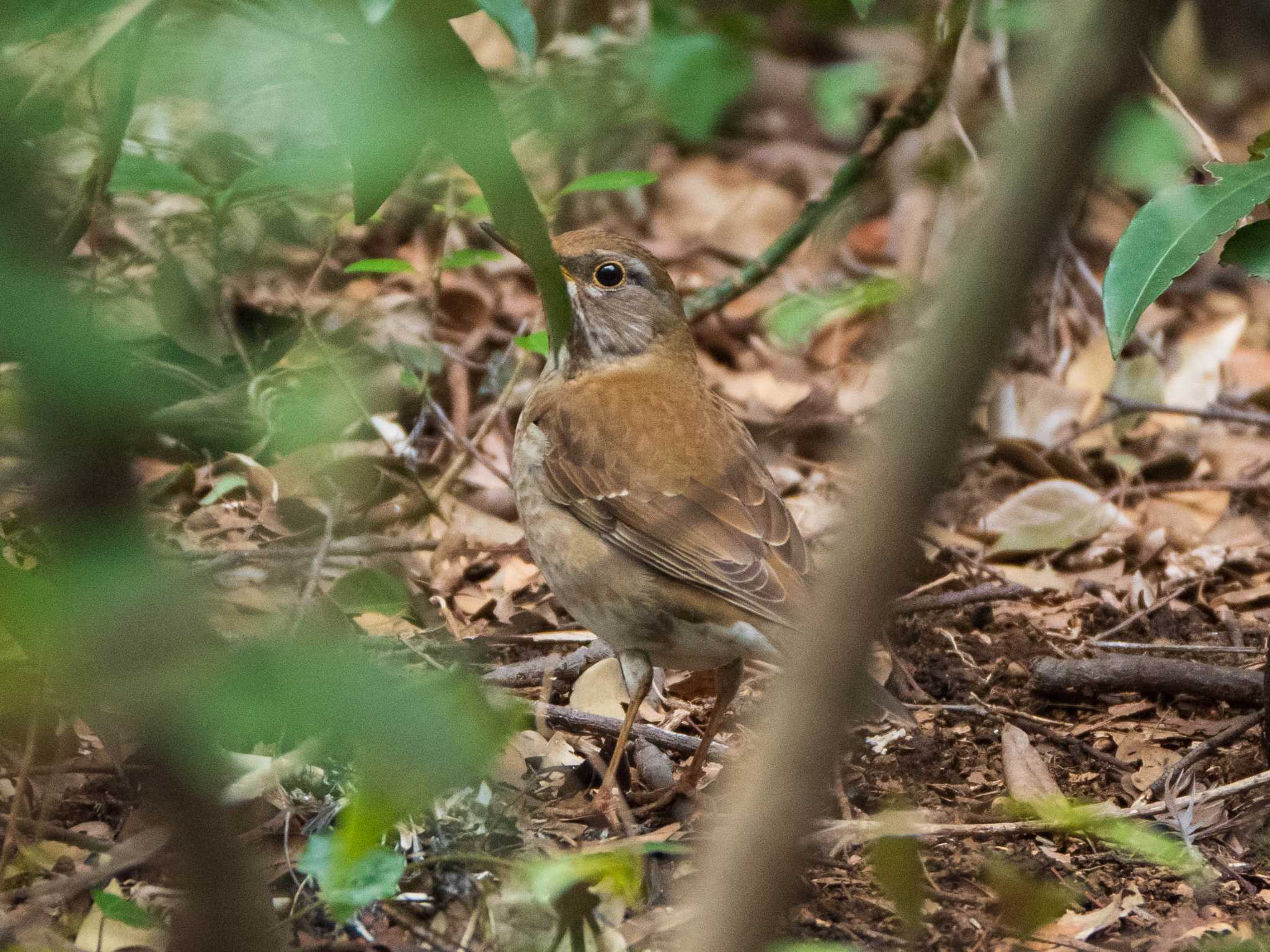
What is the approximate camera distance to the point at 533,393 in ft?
17.2

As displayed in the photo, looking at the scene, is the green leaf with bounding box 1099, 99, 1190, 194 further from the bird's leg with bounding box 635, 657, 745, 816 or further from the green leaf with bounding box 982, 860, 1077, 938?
the green leaf with bounding box 982, 860, 1077, 938

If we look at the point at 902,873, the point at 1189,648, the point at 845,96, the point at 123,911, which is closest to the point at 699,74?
the point at 845,96

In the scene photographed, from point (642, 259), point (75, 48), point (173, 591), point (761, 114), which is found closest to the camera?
point (173, 591)

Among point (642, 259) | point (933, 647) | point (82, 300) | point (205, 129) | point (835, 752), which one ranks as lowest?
point (933, 647)

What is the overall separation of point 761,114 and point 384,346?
4405mm

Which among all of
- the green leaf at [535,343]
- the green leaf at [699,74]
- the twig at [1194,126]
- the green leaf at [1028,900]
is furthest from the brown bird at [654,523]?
the green leaf at [699,74]

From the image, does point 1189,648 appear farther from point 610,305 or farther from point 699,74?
point 699,74

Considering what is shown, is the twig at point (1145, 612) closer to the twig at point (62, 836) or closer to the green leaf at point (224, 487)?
the green leaf at point (224, 487)

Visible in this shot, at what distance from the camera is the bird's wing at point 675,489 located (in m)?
4.29

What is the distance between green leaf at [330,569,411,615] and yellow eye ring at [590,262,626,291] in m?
1.55

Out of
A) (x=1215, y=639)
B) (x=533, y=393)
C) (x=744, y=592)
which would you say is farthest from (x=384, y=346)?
(x=1215, y=639)

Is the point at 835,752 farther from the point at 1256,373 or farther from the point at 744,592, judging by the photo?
the point at 1256,373

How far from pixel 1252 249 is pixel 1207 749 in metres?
1.46

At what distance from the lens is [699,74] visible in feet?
27.0
